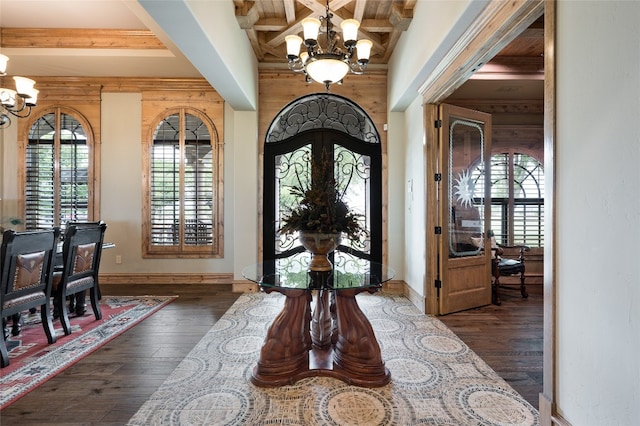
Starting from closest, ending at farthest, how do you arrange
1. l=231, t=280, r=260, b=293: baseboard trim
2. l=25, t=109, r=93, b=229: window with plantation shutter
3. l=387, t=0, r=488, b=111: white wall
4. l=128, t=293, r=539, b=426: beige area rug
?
l=128, t=293, r=539, b=426: beige area rug < l=387, t=0, r=488, b=111: white wall < l=231, t=280, r=260, b=293: baseboard trim < l=25, t=109, r=93, b=229: window with plantation shutter

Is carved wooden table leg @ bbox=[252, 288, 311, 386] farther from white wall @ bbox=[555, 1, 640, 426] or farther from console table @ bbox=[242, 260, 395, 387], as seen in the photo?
white wall @ bbox=[555, 1, 640, 426]

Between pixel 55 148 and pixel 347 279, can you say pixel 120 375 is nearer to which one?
pixel 347 279

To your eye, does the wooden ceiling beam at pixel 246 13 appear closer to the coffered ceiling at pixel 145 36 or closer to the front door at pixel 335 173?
the coffered ceiling at pixel 145 36

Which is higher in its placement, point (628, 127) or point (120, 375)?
point (628, 127)

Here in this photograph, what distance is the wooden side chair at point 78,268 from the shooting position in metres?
2.89

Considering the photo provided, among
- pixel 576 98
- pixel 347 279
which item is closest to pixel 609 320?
pixel 576 98

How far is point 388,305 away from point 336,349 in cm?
171

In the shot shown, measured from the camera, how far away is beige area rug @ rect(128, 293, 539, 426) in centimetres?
173

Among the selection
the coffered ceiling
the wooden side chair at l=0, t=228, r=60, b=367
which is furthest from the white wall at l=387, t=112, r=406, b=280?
the wooden side chair at l=0, t=228, r=60, b=367

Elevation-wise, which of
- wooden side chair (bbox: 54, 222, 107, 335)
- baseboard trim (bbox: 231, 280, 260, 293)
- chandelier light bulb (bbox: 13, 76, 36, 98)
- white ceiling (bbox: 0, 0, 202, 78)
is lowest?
baseboard trim (bbox: 231, 280, 260, 293)

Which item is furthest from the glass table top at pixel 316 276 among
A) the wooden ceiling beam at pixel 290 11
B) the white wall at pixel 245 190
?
the wooden ceiling beam at pixel 290 11

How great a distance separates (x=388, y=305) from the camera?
3.78 meters

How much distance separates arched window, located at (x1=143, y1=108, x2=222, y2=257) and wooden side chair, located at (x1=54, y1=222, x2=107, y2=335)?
1560mm

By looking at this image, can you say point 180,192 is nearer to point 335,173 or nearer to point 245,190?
point 245,190
